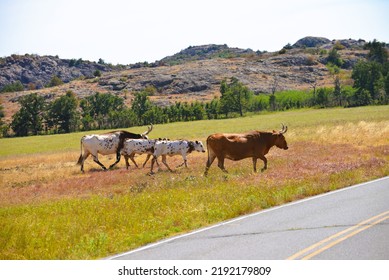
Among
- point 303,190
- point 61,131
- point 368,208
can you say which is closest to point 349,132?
point 303,190

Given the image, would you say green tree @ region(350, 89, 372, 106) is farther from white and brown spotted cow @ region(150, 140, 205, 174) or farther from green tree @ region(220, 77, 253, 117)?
white and brown spotted cow @ region(150, 140, 205, 174)

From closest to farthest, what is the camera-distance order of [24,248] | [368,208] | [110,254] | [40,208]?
[110,254]
[24,248]
[368,208]
[40,208]

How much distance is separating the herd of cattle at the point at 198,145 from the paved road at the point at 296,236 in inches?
375

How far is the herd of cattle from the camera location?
25.0m

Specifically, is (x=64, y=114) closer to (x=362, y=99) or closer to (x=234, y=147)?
(x=362, y=99)

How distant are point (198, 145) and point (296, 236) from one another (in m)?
18.7

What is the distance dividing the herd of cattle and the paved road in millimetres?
9534

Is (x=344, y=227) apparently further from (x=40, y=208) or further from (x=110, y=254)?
(x=40, y=208)

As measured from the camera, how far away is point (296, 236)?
11.3m

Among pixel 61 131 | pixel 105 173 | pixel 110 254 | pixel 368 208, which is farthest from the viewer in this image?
pixel 61 131

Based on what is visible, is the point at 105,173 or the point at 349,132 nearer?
the point at 105,173

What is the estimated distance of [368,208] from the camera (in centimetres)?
1404

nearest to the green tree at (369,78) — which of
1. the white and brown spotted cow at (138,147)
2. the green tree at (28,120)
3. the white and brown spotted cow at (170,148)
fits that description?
the green tree at (28,120)
